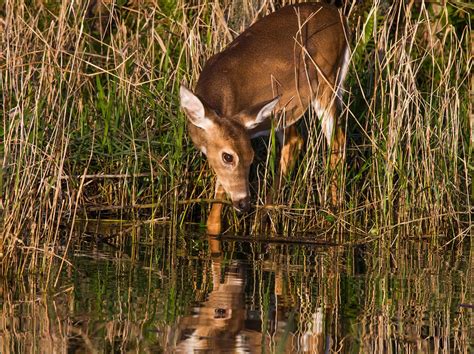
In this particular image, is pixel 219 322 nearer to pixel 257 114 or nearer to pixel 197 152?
pixel 257 114

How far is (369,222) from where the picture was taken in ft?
26.3

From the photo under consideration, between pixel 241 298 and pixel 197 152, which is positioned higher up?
pixel 197 152

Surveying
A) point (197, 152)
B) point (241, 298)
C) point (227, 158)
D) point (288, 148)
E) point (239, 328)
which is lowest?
point (239, 328)

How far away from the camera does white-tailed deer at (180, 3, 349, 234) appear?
7.90 m

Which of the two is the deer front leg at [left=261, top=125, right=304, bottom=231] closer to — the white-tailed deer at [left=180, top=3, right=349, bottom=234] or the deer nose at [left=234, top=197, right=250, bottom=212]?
the white-tailed deer at [left=180, top=3, right=349, bottom=234]

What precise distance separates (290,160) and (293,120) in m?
0.33

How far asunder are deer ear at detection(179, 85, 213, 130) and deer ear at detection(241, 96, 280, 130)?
1.02 feet

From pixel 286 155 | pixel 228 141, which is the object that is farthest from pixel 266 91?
pixel 228 141

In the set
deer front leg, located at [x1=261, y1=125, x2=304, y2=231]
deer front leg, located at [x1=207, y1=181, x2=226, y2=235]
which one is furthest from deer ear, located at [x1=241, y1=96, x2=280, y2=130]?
deer front leg, located at [x1=207, y1=181, x2=226, y2=235]

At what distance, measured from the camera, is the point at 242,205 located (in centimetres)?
773

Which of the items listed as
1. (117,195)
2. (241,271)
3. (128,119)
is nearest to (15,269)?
(241,271)

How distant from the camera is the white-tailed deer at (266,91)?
7.90 m

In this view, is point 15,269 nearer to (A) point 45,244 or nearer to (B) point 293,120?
(A) point 45,244

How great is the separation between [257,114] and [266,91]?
2.30ft
